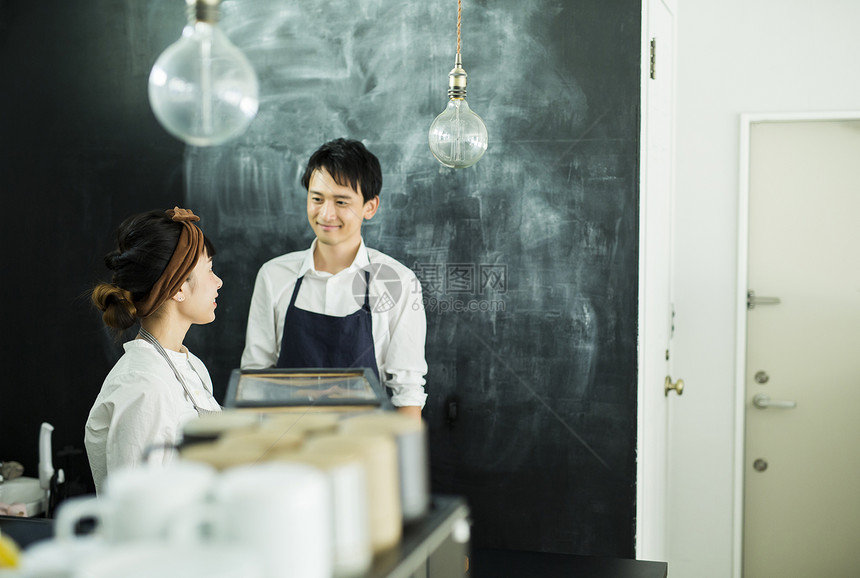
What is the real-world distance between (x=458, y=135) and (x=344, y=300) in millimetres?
767

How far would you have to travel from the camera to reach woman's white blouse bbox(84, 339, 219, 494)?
1791 millimetres

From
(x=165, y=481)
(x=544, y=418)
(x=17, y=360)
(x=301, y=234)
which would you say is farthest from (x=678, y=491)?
(x=165, y=481)

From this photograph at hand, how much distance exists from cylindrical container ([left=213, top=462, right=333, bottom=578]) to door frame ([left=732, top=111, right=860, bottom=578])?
9.79ft

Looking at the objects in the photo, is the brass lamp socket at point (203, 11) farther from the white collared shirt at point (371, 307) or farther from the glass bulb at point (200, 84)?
the white collared shirt at point (371, 307)

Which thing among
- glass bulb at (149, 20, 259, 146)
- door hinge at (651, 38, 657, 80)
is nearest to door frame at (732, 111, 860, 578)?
door hinge at (651, 38, 657, 80)

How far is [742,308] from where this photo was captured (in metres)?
3.38

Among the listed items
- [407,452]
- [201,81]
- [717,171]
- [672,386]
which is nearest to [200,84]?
[201,81]

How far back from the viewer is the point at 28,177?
310 cm

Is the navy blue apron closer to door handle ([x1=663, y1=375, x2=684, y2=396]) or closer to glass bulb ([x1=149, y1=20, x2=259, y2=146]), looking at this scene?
door handle ([x1=663, y1=375, x2=684, y2=396])

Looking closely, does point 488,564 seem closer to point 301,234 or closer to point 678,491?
point 301,234

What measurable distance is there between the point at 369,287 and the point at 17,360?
1.50 m

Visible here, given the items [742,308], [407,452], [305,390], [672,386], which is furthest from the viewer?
[742,308]

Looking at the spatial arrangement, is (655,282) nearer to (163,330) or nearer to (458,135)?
(458,135)

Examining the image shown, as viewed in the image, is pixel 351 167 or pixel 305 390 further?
pixel 351 167
